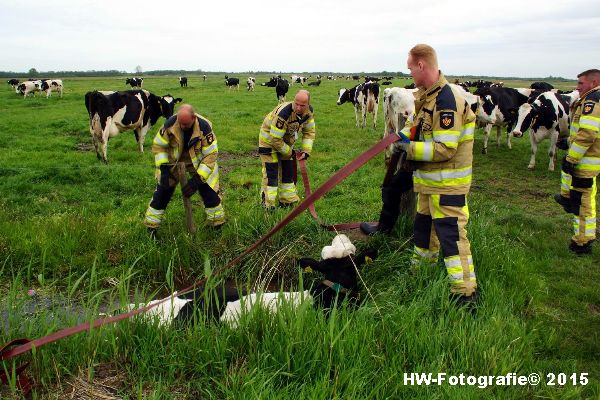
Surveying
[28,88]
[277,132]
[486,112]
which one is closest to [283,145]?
[277,132]

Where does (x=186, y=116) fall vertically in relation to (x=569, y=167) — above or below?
above

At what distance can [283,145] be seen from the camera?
6.57 metres

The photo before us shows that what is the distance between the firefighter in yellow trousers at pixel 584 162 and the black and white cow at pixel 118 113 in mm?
10402

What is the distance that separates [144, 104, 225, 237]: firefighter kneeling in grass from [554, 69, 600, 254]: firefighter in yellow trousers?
15.3 ft

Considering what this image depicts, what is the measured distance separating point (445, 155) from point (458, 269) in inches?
40.2

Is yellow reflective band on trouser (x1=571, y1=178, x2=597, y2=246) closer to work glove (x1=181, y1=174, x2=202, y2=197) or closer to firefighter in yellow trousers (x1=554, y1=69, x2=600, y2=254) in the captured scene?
firefighter in yellow trousers (x1=554, y1=69, x2=600, y2=254)

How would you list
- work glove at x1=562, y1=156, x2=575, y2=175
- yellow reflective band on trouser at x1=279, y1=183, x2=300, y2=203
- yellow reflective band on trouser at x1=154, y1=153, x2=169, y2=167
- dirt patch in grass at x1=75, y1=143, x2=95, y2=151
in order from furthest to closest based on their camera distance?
dirt patch in grass at x1=75, y1=143, x2=95, y2=151, yellow reflective band on trouser at x1=279, y1=183, x2=300, y2=203, work glove at x1=562, y1=156, x2=575, y2=175, yellow reflective band on trouser at x1=154, y1=153, x2=169, y2=167

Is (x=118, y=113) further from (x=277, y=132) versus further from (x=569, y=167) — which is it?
(x=569, y=167)

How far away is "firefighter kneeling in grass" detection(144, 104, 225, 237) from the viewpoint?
5461mm

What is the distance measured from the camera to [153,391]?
2.45 metres

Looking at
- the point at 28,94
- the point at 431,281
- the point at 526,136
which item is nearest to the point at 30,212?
the point at 431,281

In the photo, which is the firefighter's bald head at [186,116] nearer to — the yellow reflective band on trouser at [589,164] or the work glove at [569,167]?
the work glove at [569,167]

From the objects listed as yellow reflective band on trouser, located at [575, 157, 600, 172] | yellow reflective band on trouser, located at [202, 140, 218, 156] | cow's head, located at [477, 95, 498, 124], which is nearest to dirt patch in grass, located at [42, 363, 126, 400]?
yellow reflective band on trouser, located at [202, 140, 218, 156]

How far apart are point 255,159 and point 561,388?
9657 mm
